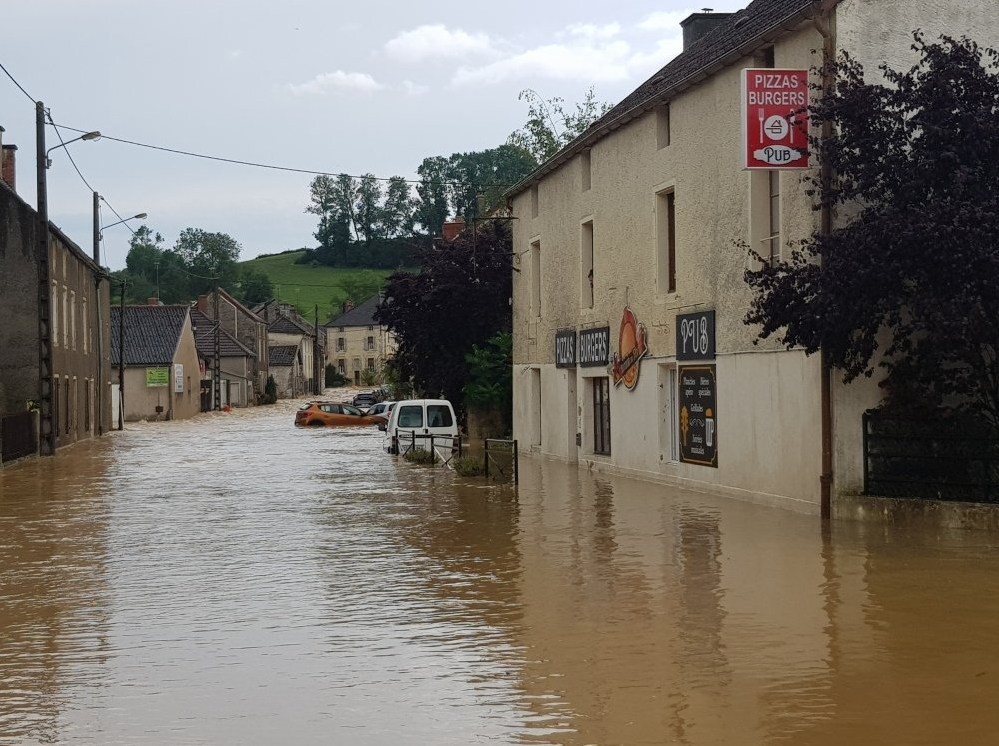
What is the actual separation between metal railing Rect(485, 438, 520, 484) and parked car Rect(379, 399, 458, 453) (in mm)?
6256

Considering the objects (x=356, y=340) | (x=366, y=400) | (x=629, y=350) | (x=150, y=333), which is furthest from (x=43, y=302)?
(x=356, y=340)

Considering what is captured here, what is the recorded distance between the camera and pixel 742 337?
2120 cm

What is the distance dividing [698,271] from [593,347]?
6.55m

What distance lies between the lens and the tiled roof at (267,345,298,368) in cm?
12256

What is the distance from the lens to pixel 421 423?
34406mm

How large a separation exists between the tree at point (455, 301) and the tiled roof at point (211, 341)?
5669 centimetres

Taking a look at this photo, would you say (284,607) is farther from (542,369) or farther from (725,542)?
(542,369)

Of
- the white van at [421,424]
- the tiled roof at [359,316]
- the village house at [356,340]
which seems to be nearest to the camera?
the white van at [421,424]

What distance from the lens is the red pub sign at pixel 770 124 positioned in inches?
A: 711

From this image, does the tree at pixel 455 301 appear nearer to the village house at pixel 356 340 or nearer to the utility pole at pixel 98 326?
the utility pole at pixel 98 326

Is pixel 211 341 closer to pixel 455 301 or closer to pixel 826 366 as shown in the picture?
pixel 455 301

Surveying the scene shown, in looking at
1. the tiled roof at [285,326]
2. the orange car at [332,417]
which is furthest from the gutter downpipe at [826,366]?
the tiled roof at [285,326]

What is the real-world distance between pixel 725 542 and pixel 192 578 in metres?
6.20

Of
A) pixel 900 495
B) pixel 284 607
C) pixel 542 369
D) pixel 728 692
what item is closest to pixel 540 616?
pixel 284 607
